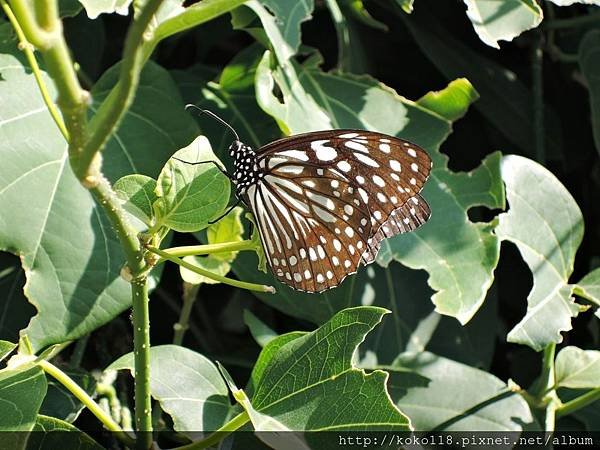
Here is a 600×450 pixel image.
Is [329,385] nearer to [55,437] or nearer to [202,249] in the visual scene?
[202,249]

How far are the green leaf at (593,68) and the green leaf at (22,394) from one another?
1088 mm

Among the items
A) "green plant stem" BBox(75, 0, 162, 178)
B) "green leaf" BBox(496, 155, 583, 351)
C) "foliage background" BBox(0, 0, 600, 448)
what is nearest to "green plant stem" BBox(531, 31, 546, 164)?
"foliage background" BBox(0, 0, 600, 448)

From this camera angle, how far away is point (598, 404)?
1374mm

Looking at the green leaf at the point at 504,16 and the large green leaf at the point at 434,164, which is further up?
the green leaf at the point at 504,16

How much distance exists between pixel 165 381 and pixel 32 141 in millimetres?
375

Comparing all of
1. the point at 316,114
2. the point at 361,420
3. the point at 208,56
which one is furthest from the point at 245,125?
the point at 361,420

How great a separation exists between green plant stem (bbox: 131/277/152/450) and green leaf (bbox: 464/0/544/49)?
0.68 m

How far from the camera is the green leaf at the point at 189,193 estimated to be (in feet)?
2.49

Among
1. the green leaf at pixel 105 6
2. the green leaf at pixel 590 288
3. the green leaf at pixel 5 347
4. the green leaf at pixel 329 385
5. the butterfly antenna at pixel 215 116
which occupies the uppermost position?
the green leaf at pixel 105 6

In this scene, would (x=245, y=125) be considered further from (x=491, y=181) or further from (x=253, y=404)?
(x=253, y=404)

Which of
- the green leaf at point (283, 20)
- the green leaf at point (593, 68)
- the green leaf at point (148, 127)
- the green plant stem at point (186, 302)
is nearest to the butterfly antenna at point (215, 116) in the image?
the green leaf at point (148, 127)

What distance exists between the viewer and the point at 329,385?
88 cm

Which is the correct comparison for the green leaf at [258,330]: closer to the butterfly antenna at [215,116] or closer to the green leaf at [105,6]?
the butterfly antenna at [215,116]

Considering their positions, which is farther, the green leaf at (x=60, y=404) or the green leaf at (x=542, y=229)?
the green leaf at (x=542, y=229)
